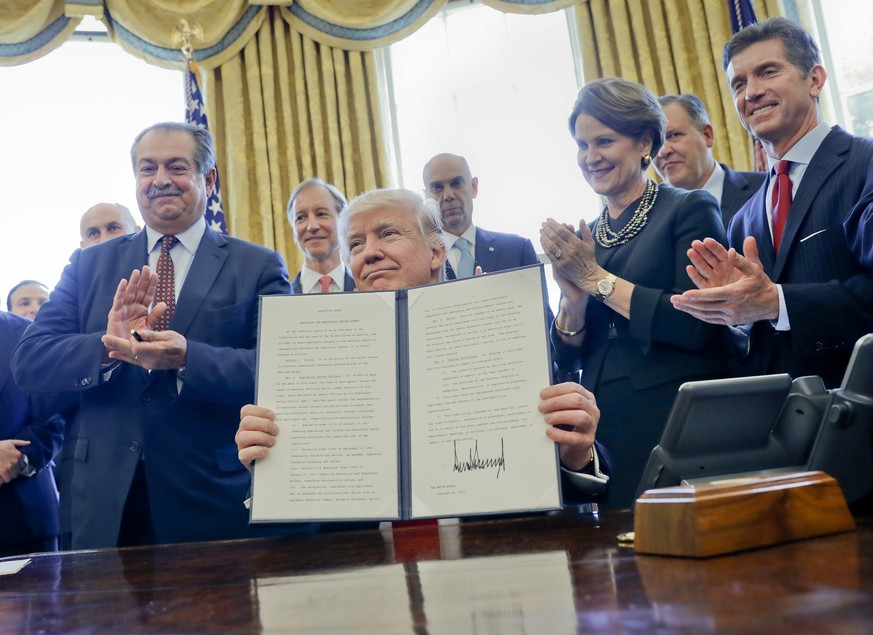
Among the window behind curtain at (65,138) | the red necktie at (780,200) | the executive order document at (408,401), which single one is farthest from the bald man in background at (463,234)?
the window behind curtain at (65,138)

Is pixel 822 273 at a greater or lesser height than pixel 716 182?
lesser

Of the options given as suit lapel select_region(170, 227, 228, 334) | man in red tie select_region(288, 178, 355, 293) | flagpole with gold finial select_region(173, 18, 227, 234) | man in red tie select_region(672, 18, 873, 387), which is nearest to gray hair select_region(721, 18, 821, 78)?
man in red tie select_region(672, 18, 873, 387)

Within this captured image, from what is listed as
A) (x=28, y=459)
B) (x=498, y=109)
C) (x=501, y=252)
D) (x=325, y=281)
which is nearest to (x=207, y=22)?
(x=498, y=109)

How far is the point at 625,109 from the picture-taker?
2.79 m

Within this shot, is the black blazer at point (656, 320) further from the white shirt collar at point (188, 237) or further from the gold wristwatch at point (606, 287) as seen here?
the white shirt collar at point (188, 237)

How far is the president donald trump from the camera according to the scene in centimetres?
250

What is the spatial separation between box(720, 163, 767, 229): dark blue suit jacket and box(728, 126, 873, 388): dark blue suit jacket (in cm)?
102

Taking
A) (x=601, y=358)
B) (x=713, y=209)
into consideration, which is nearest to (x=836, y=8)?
(x=713, y=209)

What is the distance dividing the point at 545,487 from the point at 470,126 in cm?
524

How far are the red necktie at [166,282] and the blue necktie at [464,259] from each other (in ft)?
4.76

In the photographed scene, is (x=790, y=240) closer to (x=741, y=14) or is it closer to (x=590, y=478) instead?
(x=590, y=478)

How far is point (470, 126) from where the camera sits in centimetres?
660

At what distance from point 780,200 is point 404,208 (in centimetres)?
114

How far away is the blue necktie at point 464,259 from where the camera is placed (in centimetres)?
405
